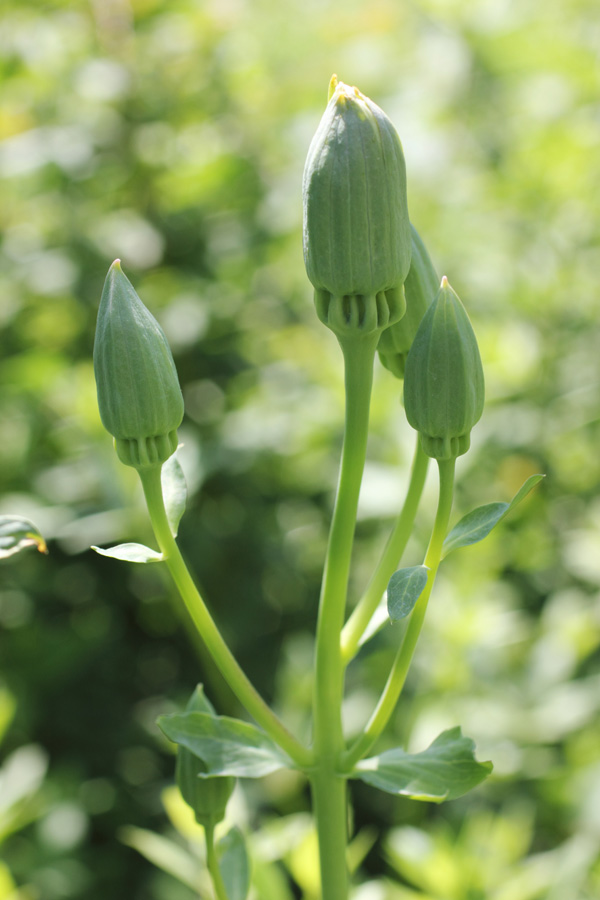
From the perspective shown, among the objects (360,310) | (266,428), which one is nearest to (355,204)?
(360,310)

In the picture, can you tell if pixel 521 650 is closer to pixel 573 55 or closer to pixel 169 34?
pixel 573 55

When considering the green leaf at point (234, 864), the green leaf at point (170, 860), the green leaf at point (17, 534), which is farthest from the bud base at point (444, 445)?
the green leaf at point (170, 860)

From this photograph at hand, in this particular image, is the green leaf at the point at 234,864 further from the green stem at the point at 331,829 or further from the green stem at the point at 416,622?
the green stem at the point at 416,622

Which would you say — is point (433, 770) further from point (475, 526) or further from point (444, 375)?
point (444, 375)

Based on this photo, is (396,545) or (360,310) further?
(396,545)

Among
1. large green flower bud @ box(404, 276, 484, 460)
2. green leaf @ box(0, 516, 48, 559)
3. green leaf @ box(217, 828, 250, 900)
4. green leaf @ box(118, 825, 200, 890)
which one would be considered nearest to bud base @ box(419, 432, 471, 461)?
large green flower bud @ box(404, 276, 484, 460)

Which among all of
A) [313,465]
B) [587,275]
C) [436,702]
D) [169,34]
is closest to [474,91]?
[587,275]
